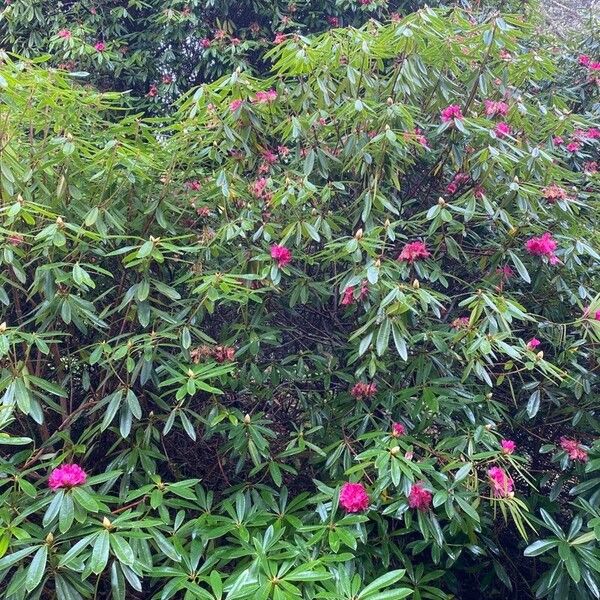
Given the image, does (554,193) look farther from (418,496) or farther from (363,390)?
(418,496)

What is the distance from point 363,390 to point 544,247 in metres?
0.75

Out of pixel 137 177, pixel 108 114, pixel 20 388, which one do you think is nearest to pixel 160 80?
pixel 108 114

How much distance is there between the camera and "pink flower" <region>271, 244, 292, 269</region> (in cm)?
177

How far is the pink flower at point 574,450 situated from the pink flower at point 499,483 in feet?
1.49

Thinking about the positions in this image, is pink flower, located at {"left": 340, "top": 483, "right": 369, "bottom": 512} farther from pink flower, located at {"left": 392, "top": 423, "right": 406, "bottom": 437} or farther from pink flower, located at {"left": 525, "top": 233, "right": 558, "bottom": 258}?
pink flower, located at {"left": 525, "top": 233, "right": 558, "bottom": 258}

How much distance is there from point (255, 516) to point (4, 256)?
97 centimetres

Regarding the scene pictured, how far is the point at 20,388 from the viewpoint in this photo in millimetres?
1478

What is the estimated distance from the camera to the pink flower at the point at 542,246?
6.18 ft

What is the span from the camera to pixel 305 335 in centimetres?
206

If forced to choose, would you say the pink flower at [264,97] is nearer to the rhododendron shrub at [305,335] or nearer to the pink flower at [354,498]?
the rhododendron shrub at [305,335]

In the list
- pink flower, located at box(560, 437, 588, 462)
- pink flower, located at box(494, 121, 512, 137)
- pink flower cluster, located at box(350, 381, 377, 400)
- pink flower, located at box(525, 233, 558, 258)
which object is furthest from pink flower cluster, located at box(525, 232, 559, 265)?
pink flower cluster, located at box(350, 381, 377, 400)

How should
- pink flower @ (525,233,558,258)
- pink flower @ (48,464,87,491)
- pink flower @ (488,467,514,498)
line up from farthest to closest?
pink flower @ (525,233,558,258) < pink flower @ (488,467,514,498) < pink flower @ (48,464,87,491)

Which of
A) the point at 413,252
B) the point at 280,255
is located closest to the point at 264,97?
the point at 280,255

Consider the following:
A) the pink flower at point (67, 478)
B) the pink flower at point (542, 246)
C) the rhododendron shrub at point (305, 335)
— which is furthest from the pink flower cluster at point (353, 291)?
the pink flower at point (67, 478)
